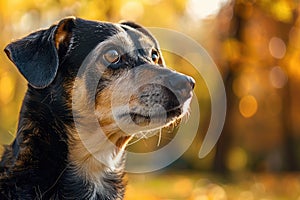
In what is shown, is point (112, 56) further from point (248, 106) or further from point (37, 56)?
point (248, 106)

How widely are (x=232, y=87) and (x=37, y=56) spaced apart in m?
15.6

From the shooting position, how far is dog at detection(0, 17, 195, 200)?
483 centimetres

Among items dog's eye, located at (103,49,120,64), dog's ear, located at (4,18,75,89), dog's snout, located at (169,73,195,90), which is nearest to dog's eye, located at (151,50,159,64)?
dog's eye, located at (103,49,120,64)

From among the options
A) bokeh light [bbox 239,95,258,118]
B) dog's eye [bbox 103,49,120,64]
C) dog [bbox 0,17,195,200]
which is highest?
dog's eye [bbox 103,49,120,64]

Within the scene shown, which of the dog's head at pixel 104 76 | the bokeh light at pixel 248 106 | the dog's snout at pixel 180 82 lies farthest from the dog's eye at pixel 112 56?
the bokeh light at pixel 248 106

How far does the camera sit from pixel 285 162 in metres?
22.9

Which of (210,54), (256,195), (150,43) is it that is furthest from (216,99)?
(150,43)

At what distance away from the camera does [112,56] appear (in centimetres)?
520

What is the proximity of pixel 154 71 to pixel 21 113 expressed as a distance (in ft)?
3.79

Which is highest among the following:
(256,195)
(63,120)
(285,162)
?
(63,120)

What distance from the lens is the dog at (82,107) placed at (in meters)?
4.83

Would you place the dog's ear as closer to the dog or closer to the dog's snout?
the dog

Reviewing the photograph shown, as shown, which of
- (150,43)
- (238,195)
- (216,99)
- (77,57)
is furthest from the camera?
(216,99)

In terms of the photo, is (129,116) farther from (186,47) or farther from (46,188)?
(186,47)
